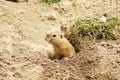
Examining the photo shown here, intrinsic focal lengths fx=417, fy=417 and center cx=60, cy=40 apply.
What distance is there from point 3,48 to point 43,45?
0.52 metres

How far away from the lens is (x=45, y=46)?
519cm

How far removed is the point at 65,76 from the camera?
450 cm

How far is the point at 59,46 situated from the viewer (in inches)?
204

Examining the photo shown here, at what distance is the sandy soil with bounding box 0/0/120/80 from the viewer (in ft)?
14.9

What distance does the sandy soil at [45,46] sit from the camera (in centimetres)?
454

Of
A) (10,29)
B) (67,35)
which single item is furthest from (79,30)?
(10,29)

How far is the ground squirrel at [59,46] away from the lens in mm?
5133

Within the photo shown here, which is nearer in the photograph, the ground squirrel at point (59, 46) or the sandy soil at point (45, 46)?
the sandy soil at point (45, 46)

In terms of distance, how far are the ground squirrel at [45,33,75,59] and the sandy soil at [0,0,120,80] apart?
12cm

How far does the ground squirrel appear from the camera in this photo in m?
5.13

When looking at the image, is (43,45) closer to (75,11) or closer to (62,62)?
(62,62)

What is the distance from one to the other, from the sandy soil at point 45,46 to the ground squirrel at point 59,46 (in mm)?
116

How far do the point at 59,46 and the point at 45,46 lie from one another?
175mm

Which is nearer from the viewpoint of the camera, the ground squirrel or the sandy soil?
the sandy soil
